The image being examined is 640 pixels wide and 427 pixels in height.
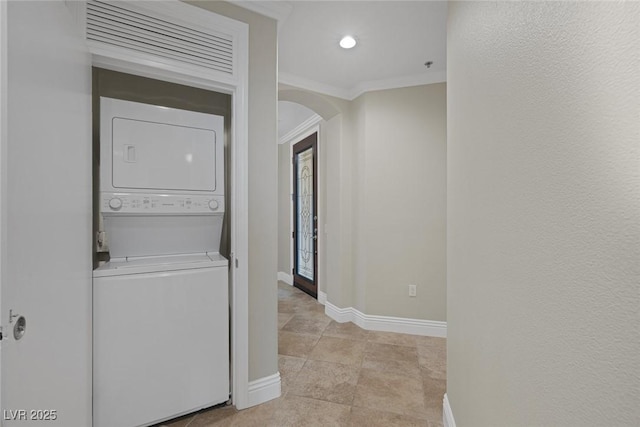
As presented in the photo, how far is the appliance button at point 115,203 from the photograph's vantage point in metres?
1.55

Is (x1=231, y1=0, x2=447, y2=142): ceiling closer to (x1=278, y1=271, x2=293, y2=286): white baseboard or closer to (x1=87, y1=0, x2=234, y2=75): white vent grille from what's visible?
(x1=87, y1=0, x2=234, y2=75): white vent grille

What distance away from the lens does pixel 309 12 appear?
1.99m

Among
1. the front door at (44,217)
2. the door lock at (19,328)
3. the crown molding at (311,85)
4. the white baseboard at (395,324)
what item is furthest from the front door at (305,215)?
the door lock at (19,328)

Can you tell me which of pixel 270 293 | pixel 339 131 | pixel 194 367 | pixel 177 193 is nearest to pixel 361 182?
pixel 339 131

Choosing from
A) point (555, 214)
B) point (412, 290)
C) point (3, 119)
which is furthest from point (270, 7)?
point (412, 290)

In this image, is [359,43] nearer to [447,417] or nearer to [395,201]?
[395,201]

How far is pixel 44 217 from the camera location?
984 mm

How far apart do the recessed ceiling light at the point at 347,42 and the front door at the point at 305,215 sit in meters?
1.72

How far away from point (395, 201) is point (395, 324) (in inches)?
50.5

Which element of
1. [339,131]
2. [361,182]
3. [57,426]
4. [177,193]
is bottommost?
[57,426]

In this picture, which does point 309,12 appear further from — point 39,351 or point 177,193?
point 39,351

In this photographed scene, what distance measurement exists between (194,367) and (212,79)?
169 cm

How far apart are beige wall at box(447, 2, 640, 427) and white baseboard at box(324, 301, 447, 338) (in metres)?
1.88

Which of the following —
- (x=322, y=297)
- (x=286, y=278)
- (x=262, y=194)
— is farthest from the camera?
(x=286, y=278)
